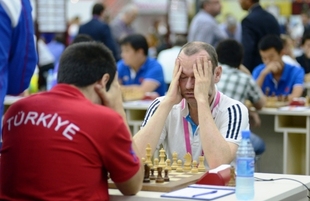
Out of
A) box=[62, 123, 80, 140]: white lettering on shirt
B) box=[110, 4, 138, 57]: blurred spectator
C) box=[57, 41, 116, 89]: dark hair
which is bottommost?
box=[62, 123, 80, 140]: white lettering on shirt

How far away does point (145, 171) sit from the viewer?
2715 millimetres

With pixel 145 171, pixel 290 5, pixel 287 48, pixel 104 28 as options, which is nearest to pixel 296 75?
pixel 287 48

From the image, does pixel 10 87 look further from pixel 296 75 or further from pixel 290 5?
pixel 290 5

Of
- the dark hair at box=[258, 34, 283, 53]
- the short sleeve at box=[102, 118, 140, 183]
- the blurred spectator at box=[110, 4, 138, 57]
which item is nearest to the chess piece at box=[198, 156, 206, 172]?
the short sleeve at box=[102, 118, 140, 183]

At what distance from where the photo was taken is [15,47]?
8.51 ft

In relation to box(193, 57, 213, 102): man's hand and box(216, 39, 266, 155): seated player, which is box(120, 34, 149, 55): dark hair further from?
box(193, 57, 213, 102): man's hand

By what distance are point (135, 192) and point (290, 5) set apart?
69.0ft

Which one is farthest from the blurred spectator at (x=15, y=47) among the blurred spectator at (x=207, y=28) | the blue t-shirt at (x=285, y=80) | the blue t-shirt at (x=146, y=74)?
the blurred spectator at (x=207, y=28)

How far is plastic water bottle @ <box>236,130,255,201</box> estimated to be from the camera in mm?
2498

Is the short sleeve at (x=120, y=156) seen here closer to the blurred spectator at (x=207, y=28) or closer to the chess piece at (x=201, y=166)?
the chess piece at (x=201, y=166)

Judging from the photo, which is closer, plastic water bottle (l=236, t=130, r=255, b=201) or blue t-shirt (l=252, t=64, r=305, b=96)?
plastic water bottle (l=236, t=130, r=255, b=201)

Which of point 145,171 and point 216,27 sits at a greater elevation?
point 216,27

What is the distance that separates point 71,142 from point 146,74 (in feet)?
15.9

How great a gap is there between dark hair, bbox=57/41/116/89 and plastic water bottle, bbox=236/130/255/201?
0.52m
